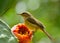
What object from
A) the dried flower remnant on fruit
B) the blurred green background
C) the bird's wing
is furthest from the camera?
the blurred green background

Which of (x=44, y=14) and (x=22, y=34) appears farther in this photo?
(x=44, y=14)

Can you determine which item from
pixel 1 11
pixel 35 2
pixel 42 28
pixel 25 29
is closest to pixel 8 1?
pixel 1 11

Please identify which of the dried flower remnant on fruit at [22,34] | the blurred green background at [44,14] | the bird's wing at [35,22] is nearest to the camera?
the dried flower remnant on fruit at [22,34]

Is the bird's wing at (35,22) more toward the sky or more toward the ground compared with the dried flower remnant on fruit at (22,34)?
more toward the sky

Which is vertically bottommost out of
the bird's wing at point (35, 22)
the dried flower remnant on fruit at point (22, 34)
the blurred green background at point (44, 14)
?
the dried flower remnant on fruit at point (22, 34)

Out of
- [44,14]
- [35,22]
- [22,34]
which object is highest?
[44,14]

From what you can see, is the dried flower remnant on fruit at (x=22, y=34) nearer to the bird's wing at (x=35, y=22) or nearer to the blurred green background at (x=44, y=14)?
the bird's wing at (x=35, y=22)

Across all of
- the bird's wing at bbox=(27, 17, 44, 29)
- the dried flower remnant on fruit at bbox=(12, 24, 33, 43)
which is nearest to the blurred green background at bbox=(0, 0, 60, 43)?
the bird's wing at bbox=(27, 17, 44, 29)

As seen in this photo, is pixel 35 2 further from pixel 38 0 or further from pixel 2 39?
pixel 2 39

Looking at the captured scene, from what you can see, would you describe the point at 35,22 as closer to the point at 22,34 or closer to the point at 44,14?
the point at 44,14

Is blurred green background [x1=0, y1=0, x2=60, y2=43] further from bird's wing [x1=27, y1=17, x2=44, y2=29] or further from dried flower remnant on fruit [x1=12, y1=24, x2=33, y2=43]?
dried flower remnant on fruit [x1=12, y1=24, x2=33, y2=43]

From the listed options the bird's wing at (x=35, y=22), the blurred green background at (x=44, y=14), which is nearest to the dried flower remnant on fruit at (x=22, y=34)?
the bird's wing at (x=35, y=22)

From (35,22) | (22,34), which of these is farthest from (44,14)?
(22,34)
